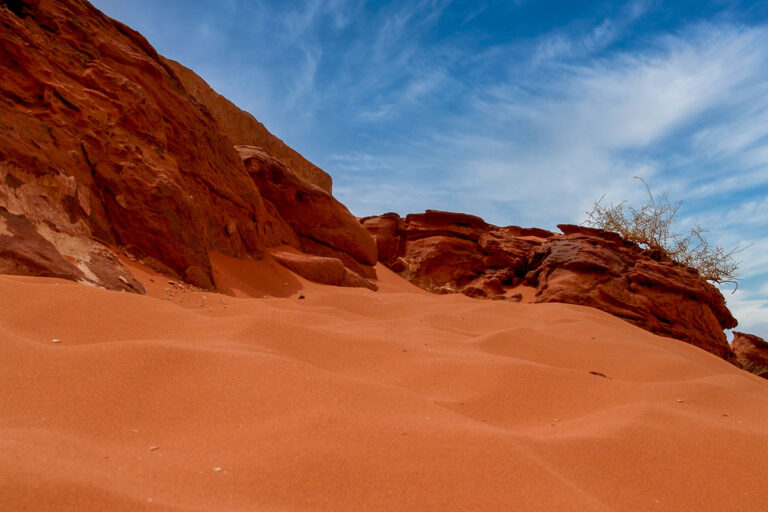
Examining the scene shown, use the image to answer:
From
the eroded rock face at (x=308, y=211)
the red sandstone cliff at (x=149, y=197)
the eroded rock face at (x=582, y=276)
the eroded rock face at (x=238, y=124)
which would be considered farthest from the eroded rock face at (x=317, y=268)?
the eroded rock face at (x=238, y=124)

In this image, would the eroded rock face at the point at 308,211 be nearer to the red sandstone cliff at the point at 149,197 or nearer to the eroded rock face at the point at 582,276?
the red sandstone cliff at the point at 149,197

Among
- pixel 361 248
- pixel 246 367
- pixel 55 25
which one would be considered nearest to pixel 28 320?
pixel 246 367

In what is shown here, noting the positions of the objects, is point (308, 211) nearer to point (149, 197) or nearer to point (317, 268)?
point (317, 268)

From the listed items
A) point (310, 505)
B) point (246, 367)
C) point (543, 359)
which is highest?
point (543, 359)

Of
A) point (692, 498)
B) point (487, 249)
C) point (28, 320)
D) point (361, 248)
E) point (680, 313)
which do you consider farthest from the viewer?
point (487, 249)

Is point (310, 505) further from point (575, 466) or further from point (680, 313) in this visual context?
point (680, 313)

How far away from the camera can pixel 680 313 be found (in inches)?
293

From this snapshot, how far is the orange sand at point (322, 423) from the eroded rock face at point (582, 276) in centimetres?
525

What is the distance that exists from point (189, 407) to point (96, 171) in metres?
3.28

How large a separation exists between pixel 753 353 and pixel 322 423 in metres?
Result: 13.8

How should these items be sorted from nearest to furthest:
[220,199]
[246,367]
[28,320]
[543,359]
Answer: [246,367]
[28,320]
[543,359]
[220,199]

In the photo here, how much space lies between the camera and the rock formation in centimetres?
301

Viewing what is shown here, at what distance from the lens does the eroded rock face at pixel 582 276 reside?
7.42 meters

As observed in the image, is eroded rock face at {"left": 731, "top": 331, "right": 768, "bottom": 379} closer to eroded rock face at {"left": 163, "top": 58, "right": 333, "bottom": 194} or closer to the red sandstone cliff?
the red sandstone cliff
